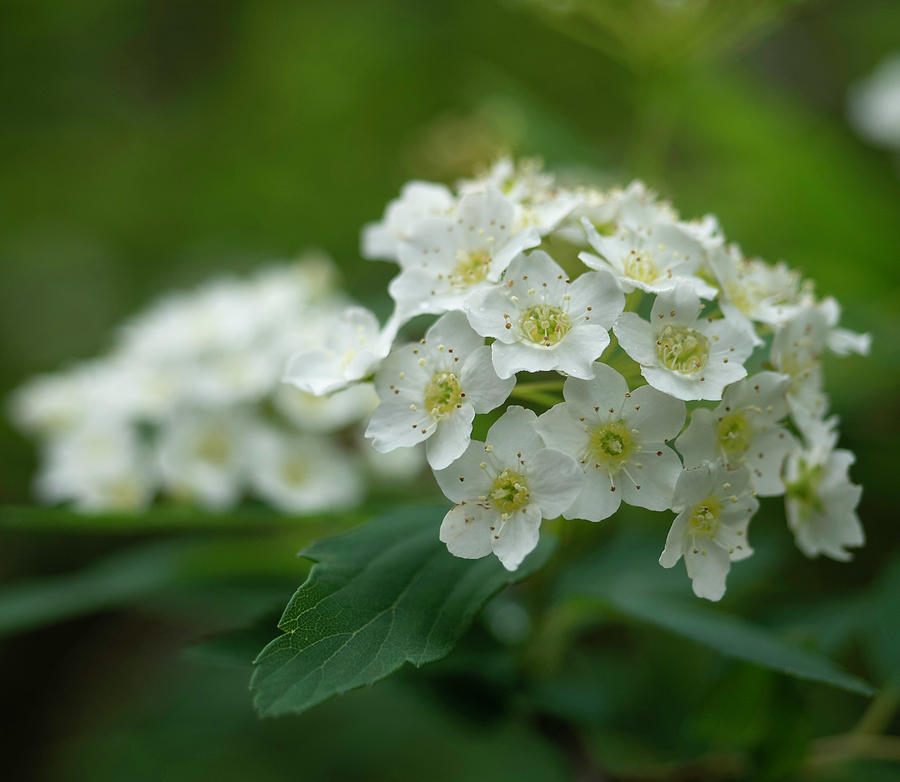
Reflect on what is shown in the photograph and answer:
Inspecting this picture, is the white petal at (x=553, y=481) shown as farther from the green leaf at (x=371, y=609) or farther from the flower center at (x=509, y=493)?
the green leaf at (x=371, y=609)

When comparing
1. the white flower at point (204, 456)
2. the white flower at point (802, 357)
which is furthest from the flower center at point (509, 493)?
the white flower at point (204, 456)

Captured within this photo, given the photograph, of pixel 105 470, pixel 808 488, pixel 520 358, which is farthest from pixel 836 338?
pixel 105 470

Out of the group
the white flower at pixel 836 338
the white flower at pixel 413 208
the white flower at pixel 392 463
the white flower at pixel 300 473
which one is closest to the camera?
the white flower at pixel 836 338

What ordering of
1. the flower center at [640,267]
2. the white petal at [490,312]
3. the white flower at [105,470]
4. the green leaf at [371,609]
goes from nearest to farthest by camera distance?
the green leaf at [371,609] < the white petal at [490,312] < the flower center at [640,267] < the white flower at [105,470]

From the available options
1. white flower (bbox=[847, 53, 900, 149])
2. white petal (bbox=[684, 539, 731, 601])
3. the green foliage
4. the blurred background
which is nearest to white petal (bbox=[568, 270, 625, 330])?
white petal (bbox=[684, 539, 731, 601])

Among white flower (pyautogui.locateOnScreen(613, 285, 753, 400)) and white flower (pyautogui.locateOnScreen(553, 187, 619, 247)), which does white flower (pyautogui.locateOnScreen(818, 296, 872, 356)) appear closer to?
white flower (pyautogui.locateOnScreen(613, 285, 753, 400))

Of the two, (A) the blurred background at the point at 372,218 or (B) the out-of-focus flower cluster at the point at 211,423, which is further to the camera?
(B) the out-of-focus flower cluster at the point at 211,423

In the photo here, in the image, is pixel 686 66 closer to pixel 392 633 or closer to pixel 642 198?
pixel 642 198
